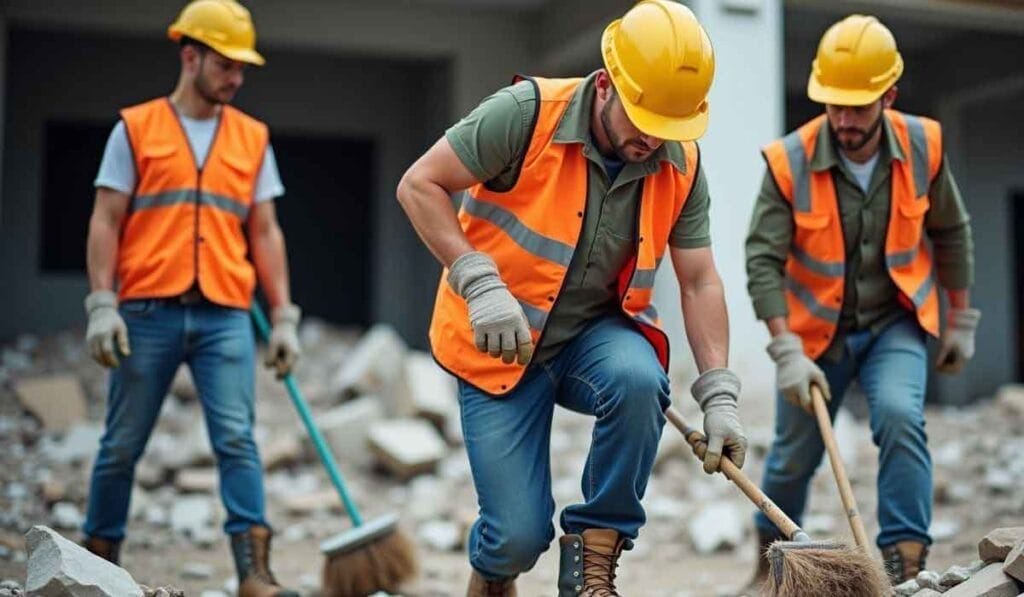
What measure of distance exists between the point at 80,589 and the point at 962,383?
10.6 m

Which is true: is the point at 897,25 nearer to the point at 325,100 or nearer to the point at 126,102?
the point at 325,100

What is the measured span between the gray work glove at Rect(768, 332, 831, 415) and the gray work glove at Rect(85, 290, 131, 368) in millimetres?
2189

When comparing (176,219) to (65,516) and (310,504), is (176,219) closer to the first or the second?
(65,516)

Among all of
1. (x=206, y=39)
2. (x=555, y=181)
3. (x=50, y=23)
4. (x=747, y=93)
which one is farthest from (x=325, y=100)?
(x=555, y=181)

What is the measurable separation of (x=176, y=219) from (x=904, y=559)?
2675 millimetres

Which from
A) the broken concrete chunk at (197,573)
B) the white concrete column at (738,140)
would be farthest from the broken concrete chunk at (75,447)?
the white concrete column at (738,140)

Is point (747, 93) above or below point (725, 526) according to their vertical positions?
above

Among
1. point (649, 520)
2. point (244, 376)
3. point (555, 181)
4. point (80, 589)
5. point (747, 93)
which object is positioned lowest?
point (649, 520)

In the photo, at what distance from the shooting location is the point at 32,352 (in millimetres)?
9156

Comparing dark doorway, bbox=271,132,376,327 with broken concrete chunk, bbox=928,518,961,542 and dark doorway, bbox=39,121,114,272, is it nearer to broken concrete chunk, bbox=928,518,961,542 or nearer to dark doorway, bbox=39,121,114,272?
dark doorway, bbox=39,121,114,272

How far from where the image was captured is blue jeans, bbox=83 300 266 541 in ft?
13.2

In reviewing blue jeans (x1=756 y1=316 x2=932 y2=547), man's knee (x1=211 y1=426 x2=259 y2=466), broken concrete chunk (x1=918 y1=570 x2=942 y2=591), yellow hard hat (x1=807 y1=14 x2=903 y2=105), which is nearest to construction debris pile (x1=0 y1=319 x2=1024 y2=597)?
man's knee (x1=211 y1=426 x2=259 y2=466)

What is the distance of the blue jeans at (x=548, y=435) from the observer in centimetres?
304

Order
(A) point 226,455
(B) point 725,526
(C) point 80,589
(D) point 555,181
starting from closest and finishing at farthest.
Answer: (C) point 80,589, (D) point 555,181, (A) point 226,455, (B) point 725,526
